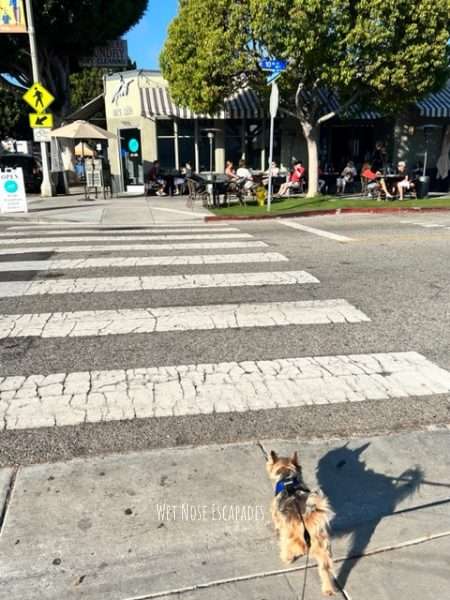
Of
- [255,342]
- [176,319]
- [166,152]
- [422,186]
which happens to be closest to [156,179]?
[166,152]

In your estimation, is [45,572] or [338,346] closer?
[45,572]

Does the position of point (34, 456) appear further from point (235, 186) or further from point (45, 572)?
point (235, 186)

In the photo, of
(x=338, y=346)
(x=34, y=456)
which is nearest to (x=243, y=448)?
(x=34, y=456)

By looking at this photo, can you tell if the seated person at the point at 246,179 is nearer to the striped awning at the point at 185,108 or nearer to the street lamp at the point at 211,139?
the striped awning at the point at 185,108

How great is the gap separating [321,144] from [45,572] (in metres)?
25.0

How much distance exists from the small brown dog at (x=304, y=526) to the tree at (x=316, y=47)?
14698 millimetres

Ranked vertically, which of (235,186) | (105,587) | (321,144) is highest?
(321,144)

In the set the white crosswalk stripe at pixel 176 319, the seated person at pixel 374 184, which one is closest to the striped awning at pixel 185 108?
the seated person at pixel 374 184

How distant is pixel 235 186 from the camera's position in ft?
55.7

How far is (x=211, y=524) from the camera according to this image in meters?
2.35

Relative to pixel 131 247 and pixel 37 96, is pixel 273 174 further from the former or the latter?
pixel 131 247

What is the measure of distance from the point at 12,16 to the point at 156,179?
7.98 m

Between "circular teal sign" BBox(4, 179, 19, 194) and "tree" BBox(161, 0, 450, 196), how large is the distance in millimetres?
7042

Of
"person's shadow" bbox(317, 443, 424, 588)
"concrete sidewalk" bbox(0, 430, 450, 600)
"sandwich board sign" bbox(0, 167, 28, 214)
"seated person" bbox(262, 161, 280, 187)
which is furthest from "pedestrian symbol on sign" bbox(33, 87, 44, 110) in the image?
"person's shadow" bbox(317, 443, 424, 588)
